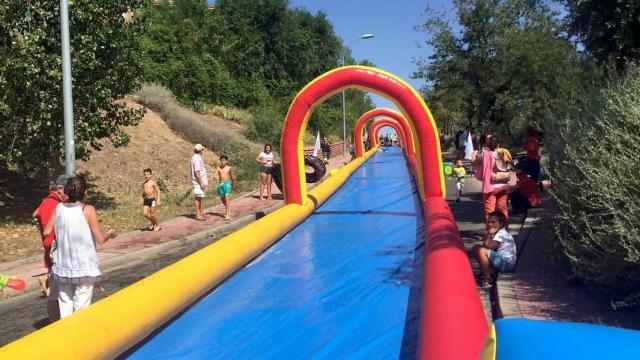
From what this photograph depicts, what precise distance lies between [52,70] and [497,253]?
26.5ft

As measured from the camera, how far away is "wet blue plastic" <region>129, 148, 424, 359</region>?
12.7 ft

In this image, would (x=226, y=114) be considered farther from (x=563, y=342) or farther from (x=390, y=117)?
(x=563, y=342)

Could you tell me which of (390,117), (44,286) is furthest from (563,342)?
(390,117)

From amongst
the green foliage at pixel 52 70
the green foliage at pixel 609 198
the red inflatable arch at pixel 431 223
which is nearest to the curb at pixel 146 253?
the red inflatable arch at pixel 431 223

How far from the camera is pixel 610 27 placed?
7598 millimetres

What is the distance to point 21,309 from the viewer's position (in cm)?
586

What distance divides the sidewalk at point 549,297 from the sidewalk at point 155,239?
5429mm

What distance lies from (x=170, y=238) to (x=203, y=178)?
170 centimetres

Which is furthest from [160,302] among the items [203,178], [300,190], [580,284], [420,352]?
[203,178]

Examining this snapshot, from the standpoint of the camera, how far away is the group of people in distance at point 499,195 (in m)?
5.59

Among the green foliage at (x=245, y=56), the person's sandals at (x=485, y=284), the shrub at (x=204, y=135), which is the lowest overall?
the person's sandals at (x=485, y=284)

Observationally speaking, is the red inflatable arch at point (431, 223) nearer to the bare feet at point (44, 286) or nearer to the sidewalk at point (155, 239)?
the sidewalk at point (155, 239)

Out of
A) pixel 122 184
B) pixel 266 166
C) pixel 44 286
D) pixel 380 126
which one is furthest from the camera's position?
pixel 380 126

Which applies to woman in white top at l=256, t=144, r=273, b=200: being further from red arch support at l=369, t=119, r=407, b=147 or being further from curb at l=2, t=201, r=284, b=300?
red arch support at l=369, t=119, r=407, b=147
